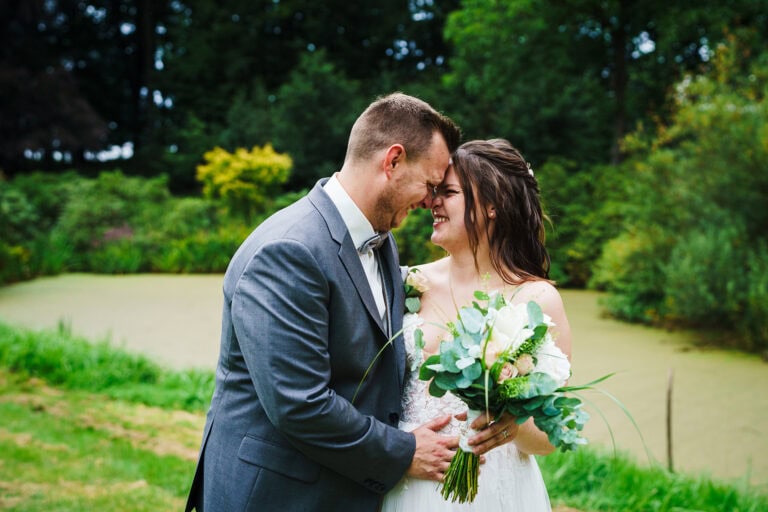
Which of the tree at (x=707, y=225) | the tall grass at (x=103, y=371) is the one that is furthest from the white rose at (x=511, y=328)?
the tree at (x=707, y=225)

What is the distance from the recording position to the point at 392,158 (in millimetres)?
2176

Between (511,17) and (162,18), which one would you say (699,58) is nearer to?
(511,17)

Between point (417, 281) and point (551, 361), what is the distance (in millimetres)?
769

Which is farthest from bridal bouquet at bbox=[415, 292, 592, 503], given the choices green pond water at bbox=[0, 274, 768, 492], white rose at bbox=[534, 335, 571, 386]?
green pond water at bbox=[0, 274, 768, 492]

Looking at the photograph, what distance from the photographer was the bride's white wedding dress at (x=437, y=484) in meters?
2.19

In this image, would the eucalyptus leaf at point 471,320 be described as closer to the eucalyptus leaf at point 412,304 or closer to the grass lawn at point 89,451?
the eucalyptus leaf at point 412,304

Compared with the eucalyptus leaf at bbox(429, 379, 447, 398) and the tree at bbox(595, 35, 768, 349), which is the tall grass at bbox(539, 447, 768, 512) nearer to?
the eucalyptus leaf at bbox(429, 379, 447, 398)

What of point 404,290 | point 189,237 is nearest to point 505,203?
point 404,290

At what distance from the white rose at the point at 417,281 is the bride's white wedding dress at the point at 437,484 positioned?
0.19 m

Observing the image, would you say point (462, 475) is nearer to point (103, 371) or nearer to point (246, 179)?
point (103, 371)

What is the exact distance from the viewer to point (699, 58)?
1989 centimetres

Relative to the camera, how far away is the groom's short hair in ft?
7.14

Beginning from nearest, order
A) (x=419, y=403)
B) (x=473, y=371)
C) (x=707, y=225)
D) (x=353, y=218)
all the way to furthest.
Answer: (x=473, y=371)
(x=353, y=218)
(x=419, y=403)
(x=707, y=225)

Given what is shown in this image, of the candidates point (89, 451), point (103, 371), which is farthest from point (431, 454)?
point (103, 371)
